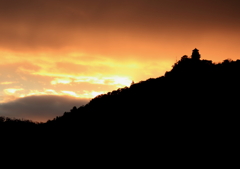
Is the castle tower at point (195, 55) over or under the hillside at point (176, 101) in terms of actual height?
over

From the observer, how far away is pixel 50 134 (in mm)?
44812

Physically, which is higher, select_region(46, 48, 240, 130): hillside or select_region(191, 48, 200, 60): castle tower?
select_region(191, 48, 200, 60): castle tower

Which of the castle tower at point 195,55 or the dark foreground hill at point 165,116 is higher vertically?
the castle tower at point 195,55

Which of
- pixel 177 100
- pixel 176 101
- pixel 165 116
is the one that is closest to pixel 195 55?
pixel 177 100

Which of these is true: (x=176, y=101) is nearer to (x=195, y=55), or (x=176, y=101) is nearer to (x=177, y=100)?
(x=177, y=100)

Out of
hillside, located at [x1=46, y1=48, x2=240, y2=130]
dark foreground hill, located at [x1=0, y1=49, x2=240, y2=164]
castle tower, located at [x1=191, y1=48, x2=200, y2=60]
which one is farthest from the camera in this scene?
castle tower, located at [x1=191, y1=48, x2=200, y2=60]

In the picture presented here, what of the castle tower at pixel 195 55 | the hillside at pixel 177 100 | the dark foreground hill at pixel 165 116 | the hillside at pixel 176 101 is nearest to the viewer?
the dark foreground hill at pixel 165 116

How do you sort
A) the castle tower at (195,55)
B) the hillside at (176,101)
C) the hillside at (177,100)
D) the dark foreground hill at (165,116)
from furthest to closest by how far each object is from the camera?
the castle tower at (195,55) → the hillside at (177,100) → the hillside at (176,101) → the dark foreground hill at (165,116)

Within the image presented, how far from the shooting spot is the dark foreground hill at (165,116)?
2883 centimetres

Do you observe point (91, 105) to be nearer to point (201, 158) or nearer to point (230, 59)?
point (230, 59)

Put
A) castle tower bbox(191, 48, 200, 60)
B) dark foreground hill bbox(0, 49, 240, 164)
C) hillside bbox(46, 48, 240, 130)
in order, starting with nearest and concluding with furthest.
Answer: dark foreground hill bbox(0, 49, 240, 164) < hillside bbox(46, 48, 240, 130) < castle tower bbox(191, 48, 200, 60)

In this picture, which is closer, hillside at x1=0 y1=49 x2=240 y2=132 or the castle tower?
hillside at x1=0 y1=49 x2=240 y2=132

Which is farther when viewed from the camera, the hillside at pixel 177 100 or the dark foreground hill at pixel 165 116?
the hillside at pixel 177 100

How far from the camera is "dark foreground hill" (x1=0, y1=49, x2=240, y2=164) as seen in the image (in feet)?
94.6
